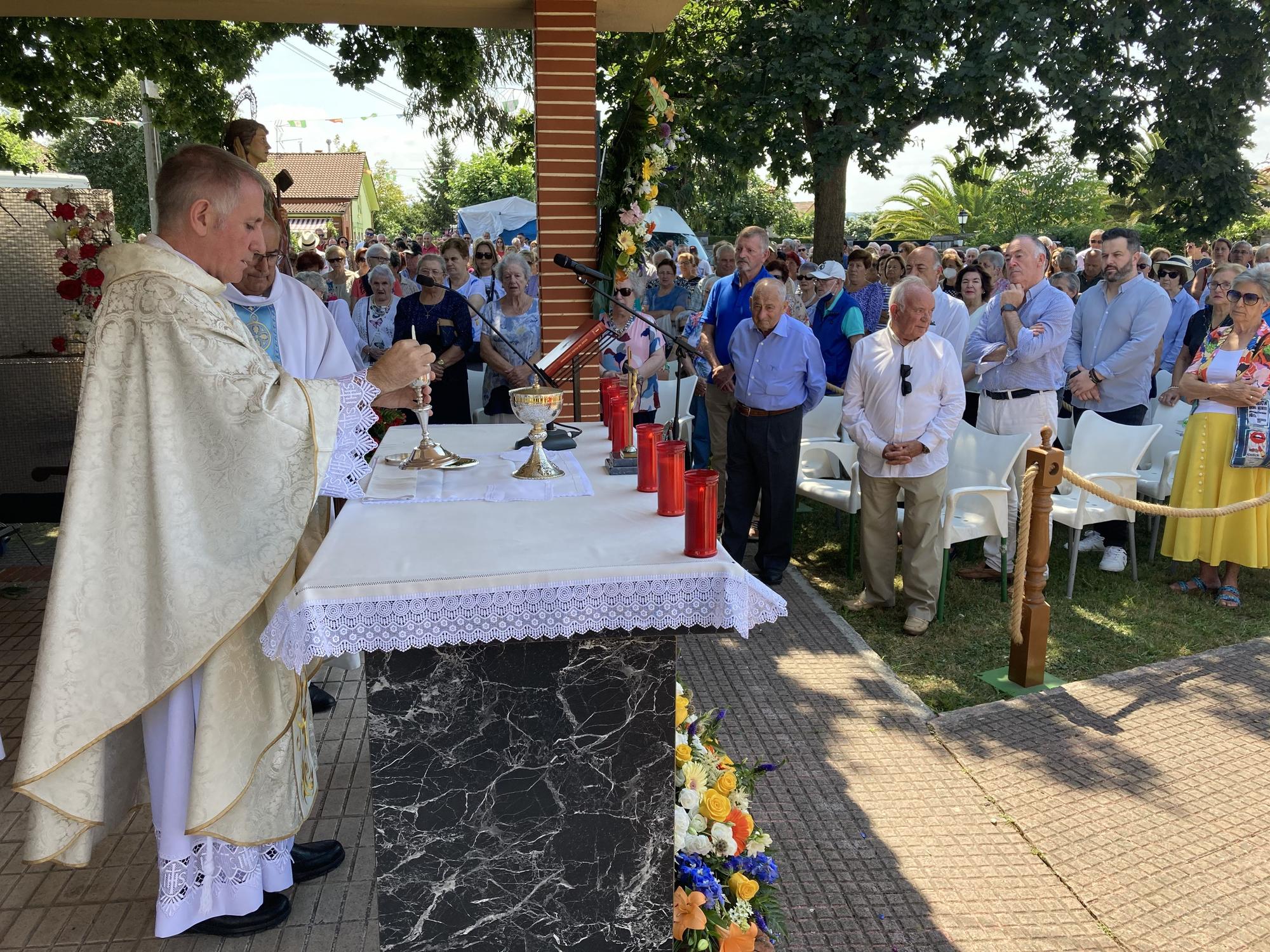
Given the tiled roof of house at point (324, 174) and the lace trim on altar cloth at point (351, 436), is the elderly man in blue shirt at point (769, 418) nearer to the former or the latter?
the lace trim on altar cloth at point (351, 436)

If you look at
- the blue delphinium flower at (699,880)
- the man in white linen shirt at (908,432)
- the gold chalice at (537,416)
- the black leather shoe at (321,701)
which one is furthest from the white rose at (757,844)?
the man in white linen shirt at (908,432)

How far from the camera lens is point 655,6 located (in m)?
6.04

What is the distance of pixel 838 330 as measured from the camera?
772 centimetres

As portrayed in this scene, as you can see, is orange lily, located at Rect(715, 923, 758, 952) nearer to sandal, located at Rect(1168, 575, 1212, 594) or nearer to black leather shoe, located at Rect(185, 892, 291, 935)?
black leather shoe, located at Rect(185, 892, 291, 935)

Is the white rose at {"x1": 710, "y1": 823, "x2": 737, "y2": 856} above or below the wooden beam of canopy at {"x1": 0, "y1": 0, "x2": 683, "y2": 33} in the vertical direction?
below

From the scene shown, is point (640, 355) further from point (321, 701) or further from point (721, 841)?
point (721, 841)

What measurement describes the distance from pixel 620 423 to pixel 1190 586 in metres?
4.79

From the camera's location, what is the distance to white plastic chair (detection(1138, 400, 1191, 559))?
6863mm

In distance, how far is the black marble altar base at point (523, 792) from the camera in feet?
7.98

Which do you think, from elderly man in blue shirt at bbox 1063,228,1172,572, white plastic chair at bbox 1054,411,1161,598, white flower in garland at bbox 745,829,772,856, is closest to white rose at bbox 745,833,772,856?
white flower in garland at bbox 745,829,772,856

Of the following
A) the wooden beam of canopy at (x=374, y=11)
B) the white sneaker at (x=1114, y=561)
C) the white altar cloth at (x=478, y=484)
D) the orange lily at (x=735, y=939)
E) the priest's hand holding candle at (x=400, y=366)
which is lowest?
the white sneaker at (x=1114, y=561)

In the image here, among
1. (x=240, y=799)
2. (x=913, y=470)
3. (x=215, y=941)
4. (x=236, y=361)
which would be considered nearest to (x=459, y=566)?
(x=236, y=361)

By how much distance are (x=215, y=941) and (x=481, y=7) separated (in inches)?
211

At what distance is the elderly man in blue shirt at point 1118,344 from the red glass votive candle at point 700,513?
5112 millimetres
